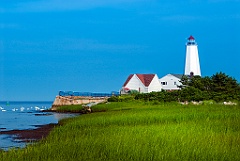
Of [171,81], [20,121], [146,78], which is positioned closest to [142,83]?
[146,78]

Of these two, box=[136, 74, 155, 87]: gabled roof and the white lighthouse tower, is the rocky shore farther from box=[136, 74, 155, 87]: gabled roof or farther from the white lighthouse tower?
the white lighthouse tower

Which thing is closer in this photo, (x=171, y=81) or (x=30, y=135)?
(x=30, y=135)

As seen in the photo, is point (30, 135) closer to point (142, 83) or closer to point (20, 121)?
point (20, 121)

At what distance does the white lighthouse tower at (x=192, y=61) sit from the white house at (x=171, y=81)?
2050mm

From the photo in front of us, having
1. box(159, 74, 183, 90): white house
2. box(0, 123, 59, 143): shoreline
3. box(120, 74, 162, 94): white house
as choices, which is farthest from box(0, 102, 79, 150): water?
box(159, 74, 183, 90): white house

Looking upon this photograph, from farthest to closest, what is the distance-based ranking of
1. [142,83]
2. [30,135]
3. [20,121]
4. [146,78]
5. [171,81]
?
[171,81]
[146,78]
[142,83]
[20,121]
[30,135]

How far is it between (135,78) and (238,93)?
1335 inches

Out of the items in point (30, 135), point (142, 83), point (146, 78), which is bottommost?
point (30, 135)

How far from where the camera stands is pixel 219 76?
4688 centimetres

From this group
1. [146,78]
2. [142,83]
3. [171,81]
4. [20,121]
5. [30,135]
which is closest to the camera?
[30,135]

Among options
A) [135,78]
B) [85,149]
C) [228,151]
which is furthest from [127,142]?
[135,78]

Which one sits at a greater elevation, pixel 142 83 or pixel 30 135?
pixel 142 83

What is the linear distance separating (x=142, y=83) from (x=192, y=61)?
981cm

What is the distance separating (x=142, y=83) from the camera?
7531cm
